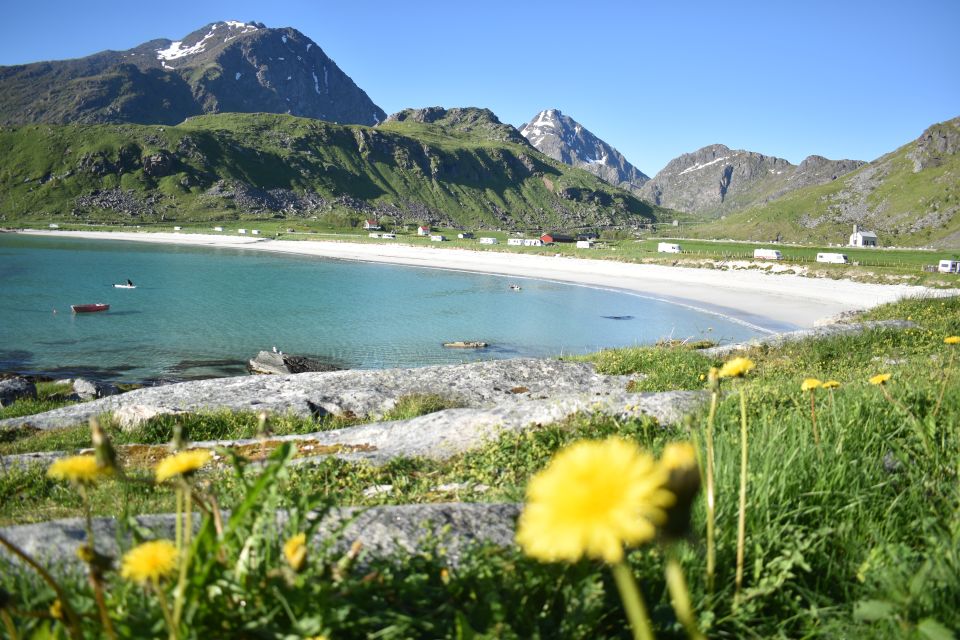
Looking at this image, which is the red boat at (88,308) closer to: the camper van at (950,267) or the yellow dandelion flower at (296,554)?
the yellow dandelion flower at (296,554)

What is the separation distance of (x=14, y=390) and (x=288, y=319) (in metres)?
24.8

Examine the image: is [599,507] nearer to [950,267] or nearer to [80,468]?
[80,468]

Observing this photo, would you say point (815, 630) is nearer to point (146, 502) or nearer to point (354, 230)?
point (146, 502)

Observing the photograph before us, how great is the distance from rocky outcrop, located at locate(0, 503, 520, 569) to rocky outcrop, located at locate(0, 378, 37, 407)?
17567mm

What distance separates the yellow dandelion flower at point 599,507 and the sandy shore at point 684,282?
38902 mm

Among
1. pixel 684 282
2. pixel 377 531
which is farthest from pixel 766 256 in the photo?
pixel 377 531

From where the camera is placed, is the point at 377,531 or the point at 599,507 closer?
the point at 599,507

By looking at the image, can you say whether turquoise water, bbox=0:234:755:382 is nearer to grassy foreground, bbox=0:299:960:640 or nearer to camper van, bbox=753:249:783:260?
grassy foreground, bbox=0:299:960:640

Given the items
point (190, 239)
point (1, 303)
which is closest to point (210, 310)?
point (1, 303)

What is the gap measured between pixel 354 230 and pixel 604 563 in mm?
181938

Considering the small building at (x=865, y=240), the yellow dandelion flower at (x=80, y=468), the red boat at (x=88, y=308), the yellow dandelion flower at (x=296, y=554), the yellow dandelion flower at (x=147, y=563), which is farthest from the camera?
the small building at (x=865, y=240)

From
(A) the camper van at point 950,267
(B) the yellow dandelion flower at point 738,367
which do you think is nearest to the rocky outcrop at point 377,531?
(B) the yellow dandelion flower at point 738,367

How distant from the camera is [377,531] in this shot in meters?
3.31

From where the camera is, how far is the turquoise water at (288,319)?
29.7m
